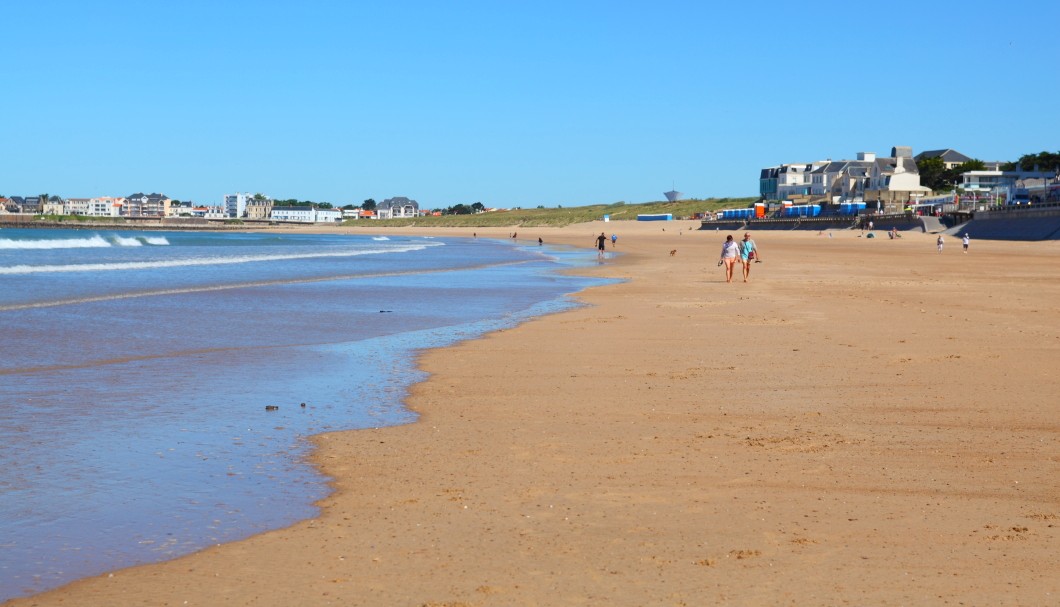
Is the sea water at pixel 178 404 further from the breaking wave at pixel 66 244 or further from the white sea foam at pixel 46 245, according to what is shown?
the breaking wave at pixel 66 244

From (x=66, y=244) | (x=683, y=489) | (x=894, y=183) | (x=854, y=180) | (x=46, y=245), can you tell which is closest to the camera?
(x=683, y=489)

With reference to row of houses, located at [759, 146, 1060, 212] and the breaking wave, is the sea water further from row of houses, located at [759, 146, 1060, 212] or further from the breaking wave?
row of houses, located at [759, 146, 1060, 212]

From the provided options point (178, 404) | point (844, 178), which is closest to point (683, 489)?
point (178, 404)

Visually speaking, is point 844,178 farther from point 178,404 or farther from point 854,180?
point 178,404

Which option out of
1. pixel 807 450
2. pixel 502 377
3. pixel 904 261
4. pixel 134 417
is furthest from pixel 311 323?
pixel 904 261

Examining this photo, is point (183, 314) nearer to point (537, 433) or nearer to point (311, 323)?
point (311, 323)

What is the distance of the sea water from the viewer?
5.82m

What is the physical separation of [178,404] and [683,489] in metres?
5.17

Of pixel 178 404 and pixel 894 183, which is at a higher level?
pixel 894 183

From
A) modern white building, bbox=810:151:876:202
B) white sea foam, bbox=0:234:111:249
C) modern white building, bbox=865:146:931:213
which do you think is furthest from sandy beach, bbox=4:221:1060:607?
modern white building, bbox=810:151:876:202

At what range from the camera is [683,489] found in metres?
6.57

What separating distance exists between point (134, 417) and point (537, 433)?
3.42 meters

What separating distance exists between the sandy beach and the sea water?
1.24 ft

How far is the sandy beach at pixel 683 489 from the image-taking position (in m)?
4.85
